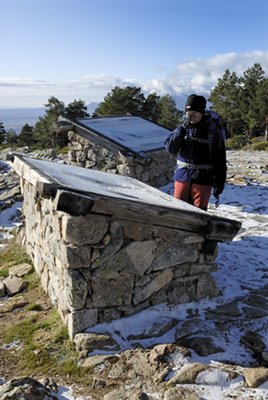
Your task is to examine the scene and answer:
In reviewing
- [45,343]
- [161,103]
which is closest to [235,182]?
[45,343]

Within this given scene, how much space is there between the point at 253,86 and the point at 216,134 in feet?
145

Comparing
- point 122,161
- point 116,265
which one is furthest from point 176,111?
point 116,265

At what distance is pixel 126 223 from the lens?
4488 millimetres

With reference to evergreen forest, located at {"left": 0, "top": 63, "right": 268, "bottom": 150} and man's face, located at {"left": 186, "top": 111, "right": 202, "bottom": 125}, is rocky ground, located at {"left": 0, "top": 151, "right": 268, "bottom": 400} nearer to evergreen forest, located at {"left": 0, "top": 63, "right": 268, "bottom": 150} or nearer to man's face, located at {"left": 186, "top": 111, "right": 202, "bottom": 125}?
man's face, located at {"left": 186, "top": 111, "right": 202, "bottom": 125}

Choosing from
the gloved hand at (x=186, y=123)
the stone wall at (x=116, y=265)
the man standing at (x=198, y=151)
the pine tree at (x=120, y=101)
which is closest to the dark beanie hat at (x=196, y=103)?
the man standing at (x=198, y=151)

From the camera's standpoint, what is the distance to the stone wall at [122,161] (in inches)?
414

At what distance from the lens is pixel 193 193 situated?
5945 mm

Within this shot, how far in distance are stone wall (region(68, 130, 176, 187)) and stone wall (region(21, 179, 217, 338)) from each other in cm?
547

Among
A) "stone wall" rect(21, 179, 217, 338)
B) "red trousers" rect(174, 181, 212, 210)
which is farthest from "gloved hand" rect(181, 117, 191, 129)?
"stone wall" rect(21, 179, 217, 338)

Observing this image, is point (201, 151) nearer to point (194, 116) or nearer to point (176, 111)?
point (194, 116)

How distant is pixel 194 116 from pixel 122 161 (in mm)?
5294

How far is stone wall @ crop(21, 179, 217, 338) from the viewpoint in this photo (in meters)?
4.30

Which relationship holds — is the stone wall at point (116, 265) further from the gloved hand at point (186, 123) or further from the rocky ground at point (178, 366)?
the gloved hand at point (186, 123)

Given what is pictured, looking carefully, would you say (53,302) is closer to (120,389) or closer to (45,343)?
(45,343)
